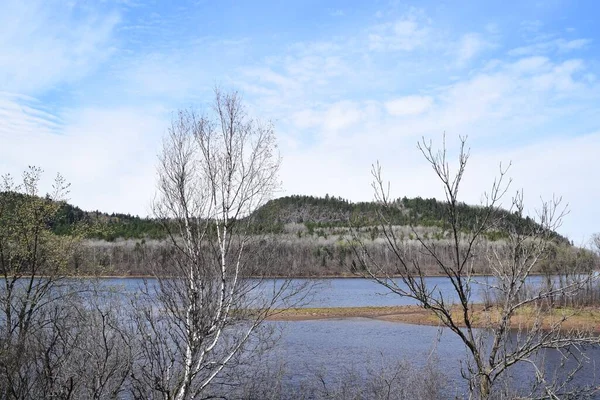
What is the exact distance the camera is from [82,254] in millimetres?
22016

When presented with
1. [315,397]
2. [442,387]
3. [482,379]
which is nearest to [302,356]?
[315,397]

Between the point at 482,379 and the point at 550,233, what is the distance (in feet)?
5.52

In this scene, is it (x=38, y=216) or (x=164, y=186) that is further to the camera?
(x=38, y=216)

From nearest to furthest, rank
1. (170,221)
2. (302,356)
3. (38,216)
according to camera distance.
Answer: (170,221), (38,216), (302,356)

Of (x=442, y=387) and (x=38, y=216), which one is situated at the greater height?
(x=38, y=216)

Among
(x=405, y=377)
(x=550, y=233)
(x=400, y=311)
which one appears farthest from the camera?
(x=400, y=311)

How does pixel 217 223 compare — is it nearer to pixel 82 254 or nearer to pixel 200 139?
pixel 200 139

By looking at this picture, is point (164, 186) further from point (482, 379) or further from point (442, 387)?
point (442, 387)

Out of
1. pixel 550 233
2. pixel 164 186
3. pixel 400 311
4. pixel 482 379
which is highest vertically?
pixel 164 186

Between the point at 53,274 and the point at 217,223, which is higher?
the point at 217,223

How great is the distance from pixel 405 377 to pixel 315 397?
3845 millimetres

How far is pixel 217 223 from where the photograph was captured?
1139 cm

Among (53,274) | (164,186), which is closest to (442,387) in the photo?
(164,186)

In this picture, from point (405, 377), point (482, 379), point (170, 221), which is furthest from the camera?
point (405, 377)
